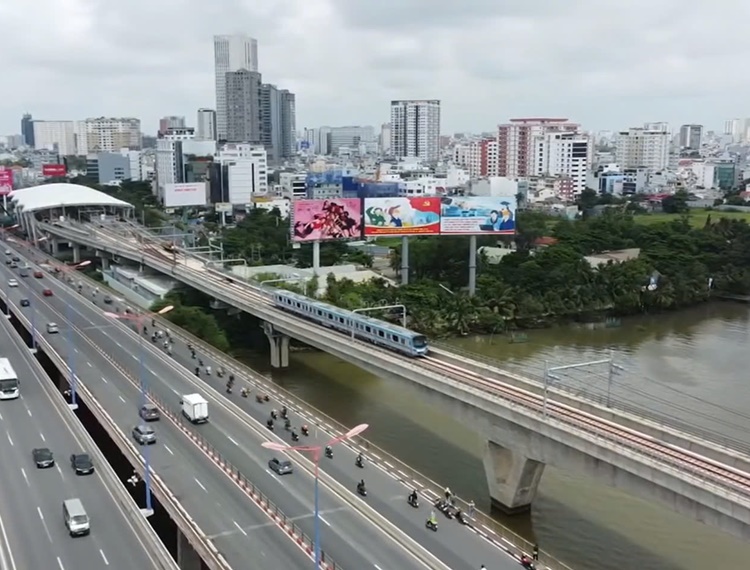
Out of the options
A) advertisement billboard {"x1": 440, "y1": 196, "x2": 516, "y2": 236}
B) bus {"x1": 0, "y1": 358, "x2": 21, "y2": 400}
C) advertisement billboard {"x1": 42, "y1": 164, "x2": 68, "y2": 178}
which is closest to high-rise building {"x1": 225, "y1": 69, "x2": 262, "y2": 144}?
advertisement billboard {"x1": 42, "y1": 164, "x2": 68, "y2": 178}

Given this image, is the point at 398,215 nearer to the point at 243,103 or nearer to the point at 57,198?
the point at 57,198

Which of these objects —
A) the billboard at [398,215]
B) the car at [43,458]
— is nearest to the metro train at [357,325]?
the billboard at [398,215]

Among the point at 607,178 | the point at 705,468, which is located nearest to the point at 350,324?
the point at 705,468

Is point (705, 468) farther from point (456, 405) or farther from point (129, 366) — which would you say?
point (129, 366)

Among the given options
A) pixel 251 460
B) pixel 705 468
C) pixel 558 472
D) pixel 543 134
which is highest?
pixel 543 134

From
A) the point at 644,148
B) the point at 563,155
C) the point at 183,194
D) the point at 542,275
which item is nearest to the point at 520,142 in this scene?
the point at 563,155

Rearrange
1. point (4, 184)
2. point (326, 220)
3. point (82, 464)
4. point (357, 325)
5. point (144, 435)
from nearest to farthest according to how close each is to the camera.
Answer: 1. point (82, 464)
2. point (144, 435)
3. point (357, 325)
4. point (326, 220)
5. point (4, 184)
